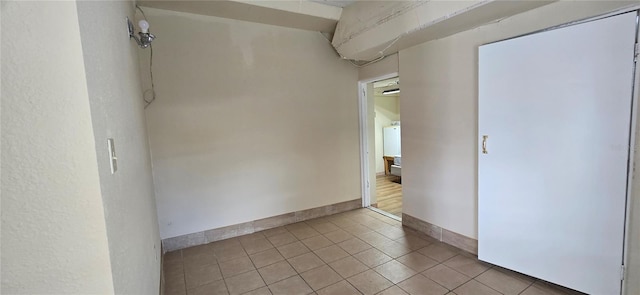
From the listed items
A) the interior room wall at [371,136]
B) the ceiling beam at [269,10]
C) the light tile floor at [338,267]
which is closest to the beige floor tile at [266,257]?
the light tile floor at [338,267]

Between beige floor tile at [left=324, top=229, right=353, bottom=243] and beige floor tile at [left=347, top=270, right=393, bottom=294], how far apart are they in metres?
0.69

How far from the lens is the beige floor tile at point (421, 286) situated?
2.10 m

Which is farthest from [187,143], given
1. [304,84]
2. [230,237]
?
[304,84]

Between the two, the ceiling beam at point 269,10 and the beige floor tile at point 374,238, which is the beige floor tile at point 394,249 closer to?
the beige floor tile at point 374,238

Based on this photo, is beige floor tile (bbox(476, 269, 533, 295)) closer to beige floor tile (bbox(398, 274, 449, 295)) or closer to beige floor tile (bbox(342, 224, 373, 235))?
beige floor tile (bbox(398, 274, 449, 295))

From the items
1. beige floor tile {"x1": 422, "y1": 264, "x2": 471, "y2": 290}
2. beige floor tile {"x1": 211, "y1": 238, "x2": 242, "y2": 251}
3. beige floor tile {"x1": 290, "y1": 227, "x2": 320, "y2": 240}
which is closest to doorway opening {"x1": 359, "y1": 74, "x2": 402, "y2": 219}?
beige floor tile {"x1": 290, "y1": 227, "x2": 320, "y2": 240}

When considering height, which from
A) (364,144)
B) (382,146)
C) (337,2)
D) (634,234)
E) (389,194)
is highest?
(337,2)

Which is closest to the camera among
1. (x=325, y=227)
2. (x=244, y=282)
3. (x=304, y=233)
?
(x=244, y=282)

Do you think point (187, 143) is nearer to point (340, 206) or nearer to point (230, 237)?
point (230, 237)

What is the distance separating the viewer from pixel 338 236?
3.15 m

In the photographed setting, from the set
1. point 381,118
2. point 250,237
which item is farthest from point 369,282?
point 381,118

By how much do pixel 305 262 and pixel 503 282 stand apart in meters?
1.64

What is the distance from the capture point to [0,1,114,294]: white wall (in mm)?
589

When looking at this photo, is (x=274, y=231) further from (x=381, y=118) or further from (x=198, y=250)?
(x=381, y=118)
